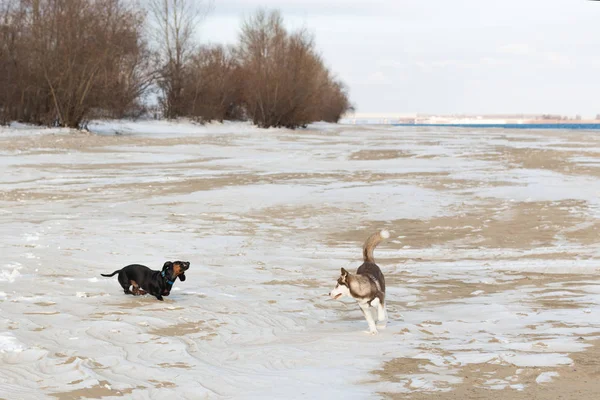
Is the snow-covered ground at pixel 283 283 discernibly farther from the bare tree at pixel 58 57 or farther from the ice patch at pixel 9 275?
the bare tree at pixel 58 57

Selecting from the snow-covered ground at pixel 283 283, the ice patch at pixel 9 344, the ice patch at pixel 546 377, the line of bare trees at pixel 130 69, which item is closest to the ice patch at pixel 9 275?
the snow-covered ground at pixel 283 283

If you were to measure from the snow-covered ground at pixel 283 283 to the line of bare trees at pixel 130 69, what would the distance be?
23.6 m

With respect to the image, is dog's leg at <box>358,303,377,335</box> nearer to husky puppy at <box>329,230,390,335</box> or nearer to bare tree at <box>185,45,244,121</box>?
husky puppy at <box>329,230,390,335</box>

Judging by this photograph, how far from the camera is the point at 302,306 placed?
25.0 feet

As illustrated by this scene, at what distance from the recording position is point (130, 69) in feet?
168

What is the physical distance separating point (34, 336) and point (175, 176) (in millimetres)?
14935

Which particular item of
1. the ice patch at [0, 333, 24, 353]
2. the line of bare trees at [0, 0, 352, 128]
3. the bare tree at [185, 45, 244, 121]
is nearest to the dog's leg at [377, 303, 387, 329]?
the ice patch at [0, 333, 24, 353]

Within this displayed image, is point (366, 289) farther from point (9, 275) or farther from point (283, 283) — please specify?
point (9, 275)

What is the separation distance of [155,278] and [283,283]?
169 cm

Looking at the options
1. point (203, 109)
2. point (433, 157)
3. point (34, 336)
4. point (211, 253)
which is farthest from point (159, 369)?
point (203, 109)

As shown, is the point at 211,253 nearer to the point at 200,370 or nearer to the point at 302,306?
the point at 302,306

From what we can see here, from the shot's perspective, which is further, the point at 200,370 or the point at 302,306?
the point at 302,306

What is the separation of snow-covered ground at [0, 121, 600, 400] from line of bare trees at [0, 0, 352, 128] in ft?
77.3

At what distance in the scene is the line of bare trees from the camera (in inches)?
1677
